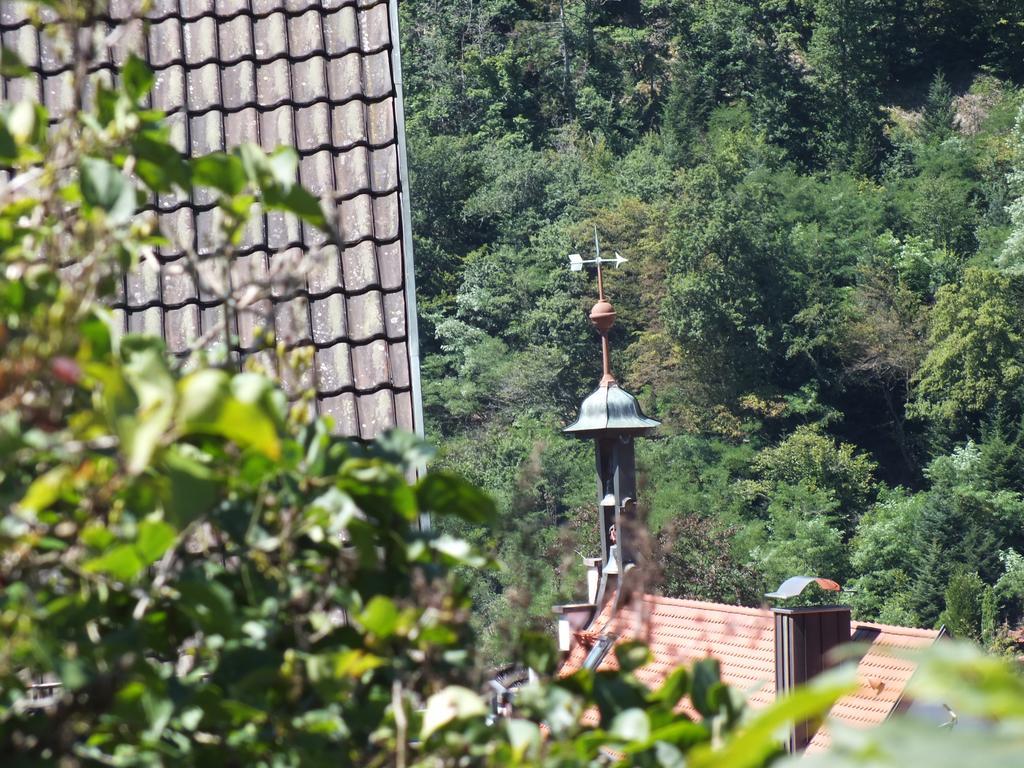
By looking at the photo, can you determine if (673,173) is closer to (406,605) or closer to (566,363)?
(566,363)

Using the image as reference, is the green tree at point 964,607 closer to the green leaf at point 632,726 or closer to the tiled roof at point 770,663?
the tiled roof at point 770,663

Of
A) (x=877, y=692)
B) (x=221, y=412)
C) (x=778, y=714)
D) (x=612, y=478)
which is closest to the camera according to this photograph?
(x=778, y=714)

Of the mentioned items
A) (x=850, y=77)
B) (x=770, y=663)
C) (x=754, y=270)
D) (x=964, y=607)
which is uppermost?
(x=850, y=77)

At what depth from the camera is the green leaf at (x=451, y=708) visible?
0.96 metres

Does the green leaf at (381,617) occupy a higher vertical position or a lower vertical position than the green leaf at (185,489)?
lower

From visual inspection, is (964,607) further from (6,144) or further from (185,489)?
(185,489)

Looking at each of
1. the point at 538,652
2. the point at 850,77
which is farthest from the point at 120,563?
the point at 850,77

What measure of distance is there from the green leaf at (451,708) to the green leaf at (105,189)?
37cm

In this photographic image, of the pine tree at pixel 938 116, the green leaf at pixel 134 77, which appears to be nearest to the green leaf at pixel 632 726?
the green leaf at pixel 134 77

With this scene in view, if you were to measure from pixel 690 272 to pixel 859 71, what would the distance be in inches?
455

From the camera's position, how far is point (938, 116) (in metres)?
47.6

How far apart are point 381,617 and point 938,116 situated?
49259mm

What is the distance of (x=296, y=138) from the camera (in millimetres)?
2891

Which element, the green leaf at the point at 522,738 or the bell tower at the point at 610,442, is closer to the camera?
the green leaf at the point at 522,738
